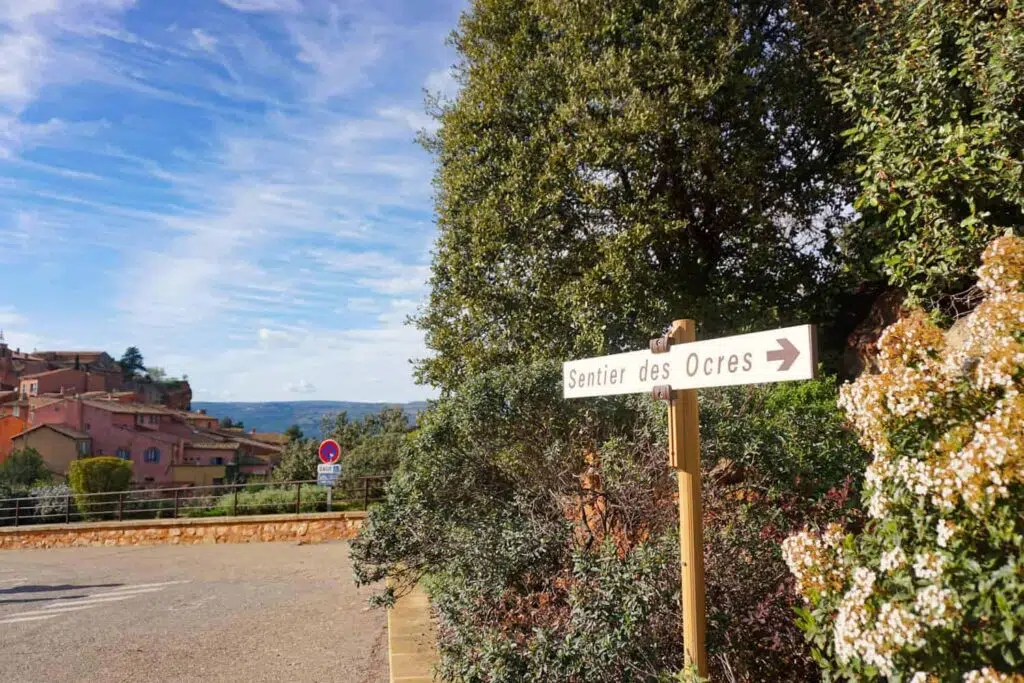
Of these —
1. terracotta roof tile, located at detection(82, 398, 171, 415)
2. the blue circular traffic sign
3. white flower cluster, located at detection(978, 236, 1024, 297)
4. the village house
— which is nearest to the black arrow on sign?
white flower cluster, located at detection(978, 236, 1024, 297)

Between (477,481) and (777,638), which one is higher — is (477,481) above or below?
above

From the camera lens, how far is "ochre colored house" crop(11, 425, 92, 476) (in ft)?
133

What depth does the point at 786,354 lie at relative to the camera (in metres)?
2.71

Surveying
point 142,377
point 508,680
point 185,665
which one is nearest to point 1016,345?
point 508,680

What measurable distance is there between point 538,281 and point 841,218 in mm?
3464

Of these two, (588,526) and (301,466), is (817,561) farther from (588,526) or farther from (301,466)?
(301,466)

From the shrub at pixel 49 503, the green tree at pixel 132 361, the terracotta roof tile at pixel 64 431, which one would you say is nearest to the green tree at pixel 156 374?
the green tree at pixel 132 361

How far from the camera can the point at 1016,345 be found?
255 cm

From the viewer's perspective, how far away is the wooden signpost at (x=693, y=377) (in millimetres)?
2727

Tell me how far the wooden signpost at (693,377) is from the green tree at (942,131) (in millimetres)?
3541

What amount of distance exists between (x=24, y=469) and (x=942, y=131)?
32.8 m

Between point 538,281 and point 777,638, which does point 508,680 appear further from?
point 538,281

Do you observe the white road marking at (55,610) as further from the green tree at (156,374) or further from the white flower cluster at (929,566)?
the green tree at (156,374)

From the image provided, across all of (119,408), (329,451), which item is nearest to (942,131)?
(329,451)
